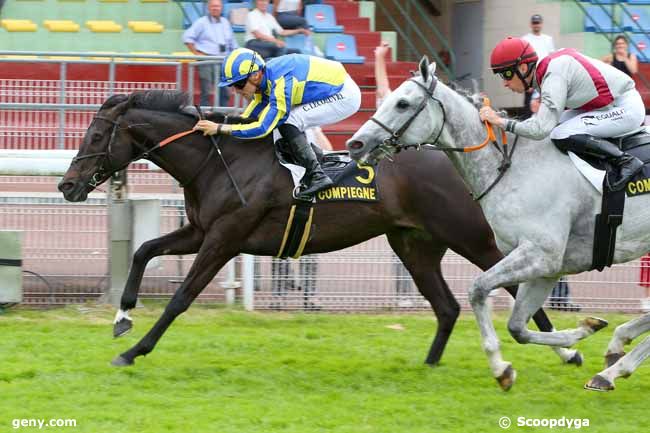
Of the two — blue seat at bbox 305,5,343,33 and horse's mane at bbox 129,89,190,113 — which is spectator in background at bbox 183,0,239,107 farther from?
horse's mane at bbox 129,89,190,113

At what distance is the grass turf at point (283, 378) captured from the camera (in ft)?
19.4

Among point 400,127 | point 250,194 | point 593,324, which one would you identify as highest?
point 400,127

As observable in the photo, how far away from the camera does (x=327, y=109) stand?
7586 mm

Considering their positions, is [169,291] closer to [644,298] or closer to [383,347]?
[383,347]

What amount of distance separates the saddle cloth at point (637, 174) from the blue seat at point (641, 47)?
901 cm

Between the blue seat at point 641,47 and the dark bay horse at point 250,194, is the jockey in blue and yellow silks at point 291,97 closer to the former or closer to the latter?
the dark bay horse at point 250,194

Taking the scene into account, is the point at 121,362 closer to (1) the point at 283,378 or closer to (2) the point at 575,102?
(1) the point at 283,378

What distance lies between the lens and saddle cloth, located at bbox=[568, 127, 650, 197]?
6.29m

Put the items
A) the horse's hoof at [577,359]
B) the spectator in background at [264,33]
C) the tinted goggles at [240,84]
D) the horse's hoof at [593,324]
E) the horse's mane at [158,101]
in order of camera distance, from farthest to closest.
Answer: the spectator in background at [264,33] → the horse's mane at [158,101] → the horse's hoof at [577,359] → the tinted goggles at [240,84] → the horse's hoof at [593,324]

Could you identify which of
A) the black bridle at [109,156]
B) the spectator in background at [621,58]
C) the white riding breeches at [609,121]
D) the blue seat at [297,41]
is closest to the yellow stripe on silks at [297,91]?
the black bridle at [109,156]

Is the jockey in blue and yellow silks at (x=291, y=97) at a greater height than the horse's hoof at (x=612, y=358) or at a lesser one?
greater

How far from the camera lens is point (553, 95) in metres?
6.14

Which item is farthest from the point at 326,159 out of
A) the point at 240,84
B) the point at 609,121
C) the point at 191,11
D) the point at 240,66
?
the point at 191,11

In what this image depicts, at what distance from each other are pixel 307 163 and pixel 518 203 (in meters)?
1.61
